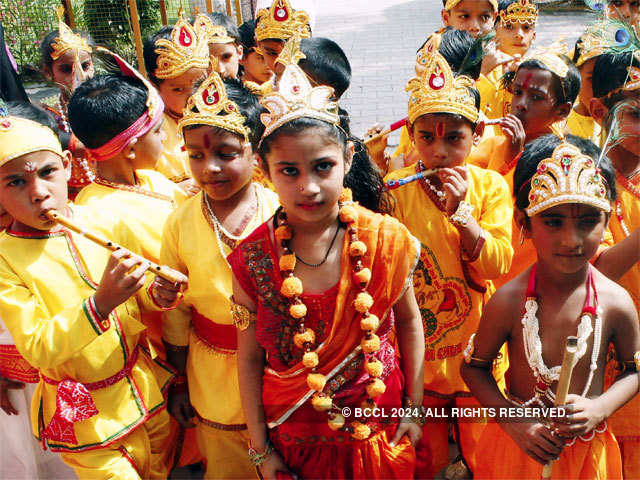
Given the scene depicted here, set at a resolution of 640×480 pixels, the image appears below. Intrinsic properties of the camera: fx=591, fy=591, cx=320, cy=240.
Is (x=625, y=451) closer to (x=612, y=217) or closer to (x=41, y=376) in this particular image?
(x=612, y=217)

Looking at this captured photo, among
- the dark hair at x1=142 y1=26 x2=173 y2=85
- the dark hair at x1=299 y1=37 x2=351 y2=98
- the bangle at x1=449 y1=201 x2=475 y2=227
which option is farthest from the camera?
the dark hair at x1=142 y1=26 x2=173 y2=85

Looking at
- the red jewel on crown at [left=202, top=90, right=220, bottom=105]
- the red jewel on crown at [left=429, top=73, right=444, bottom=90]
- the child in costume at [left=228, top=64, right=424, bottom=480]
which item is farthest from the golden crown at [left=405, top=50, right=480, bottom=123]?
the red jewel on crown at [left=202, top=90, right=220, bottom=105]

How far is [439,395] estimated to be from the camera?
9.59ft

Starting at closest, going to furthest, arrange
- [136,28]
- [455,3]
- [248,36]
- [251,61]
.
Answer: [455,3] < [251,61] < [248,36] < [136,28]

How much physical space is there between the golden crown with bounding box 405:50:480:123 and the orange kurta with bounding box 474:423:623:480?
1360mm

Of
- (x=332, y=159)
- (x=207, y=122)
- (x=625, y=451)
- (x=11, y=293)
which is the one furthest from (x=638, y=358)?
(x=11, y=293)

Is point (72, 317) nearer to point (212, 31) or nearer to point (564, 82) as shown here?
point (564, 82)

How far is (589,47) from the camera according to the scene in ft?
11.5

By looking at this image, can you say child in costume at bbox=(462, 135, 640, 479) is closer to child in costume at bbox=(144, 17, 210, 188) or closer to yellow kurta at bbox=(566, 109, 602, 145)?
yellow kurta at bbox=(566, 109, 602, 145)

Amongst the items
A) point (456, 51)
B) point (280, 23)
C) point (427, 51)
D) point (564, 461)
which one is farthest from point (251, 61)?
point (564, 461)

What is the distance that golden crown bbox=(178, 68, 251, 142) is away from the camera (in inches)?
98.2

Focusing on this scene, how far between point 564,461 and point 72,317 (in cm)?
192

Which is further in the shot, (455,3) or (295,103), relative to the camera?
(455,3)

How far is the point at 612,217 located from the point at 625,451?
1.05 m
